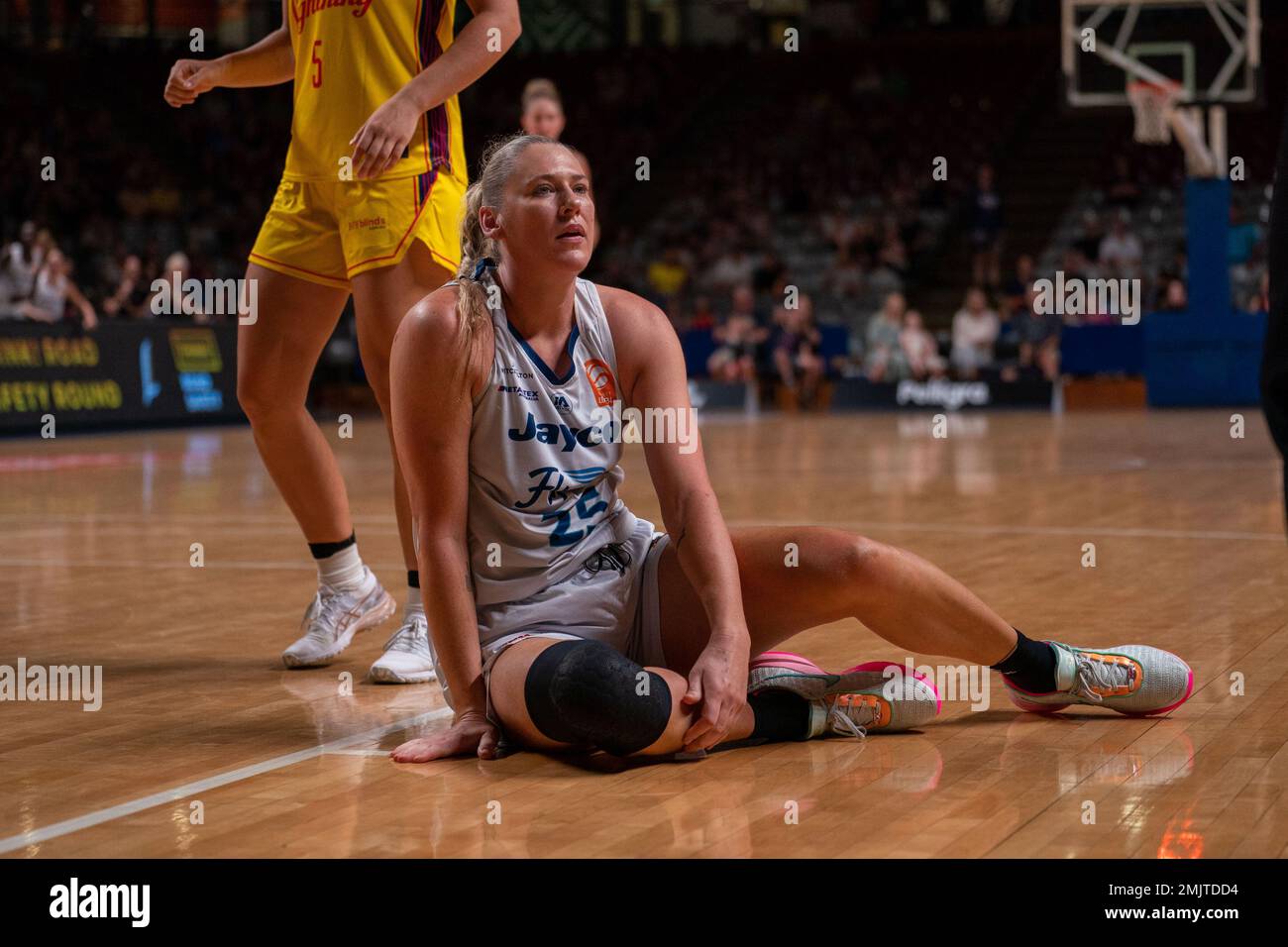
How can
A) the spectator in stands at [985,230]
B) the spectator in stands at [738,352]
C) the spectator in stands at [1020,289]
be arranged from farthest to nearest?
the spectator in stands at [985,230] < the spectator in stands at [738,352] < the spectator in stands at [1020,289]

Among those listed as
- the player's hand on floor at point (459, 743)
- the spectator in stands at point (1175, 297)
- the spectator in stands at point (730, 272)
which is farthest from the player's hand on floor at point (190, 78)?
the spectator in stands at point (730, 272)

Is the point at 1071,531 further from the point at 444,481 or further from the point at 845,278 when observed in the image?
the point at 845,278

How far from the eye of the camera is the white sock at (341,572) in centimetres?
413

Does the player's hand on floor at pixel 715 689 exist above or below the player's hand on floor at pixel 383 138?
below

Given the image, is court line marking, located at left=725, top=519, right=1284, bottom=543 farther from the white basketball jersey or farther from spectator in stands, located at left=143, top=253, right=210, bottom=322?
spectator in stands, located at left=143, top=253, right=210, bottom=322

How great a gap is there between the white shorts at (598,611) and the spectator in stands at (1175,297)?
1469 cm

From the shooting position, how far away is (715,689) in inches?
111

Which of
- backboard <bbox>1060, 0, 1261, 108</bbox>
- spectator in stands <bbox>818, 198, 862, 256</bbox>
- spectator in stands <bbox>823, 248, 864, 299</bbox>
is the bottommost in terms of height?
spectator in stands <bbox>823, 248, 864, 299</bbox>

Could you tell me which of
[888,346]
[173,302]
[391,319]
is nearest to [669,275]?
[888,346]

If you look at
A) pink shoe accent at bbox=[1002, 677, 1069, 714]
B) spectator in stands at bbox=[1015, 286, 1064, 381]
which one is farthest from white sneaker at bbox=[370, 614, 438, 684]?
spectator in stands at bbox=[1015, 286, 1064, 381]

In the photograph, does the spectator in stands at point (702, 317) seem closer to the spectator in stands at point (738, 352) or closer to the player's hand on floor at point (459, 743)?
the spectator in stands at point (738, 352)

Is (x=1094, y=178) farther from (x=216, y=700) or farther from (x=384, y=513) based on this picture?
(x=216, y=700)

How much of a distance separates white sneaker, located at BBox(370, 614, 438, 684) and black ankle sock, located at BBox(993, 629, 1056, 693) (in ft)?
4.12

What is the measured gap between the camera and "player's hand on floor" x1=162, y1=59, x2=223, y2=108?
4.12 metres
